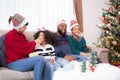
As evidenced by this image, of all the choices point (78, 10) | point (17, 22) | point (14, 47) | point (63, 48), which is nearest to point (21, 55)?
point (14, 47)

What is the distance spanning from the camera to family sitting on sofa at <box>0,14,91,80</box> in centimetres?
289

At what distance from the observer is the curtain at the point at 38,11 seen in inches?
172

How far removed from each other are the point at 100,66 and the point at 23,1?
7.94 ft

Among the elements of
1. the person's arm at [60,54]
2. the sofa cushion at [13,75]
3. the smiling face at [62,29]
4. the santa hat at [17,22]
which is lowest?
the sofa cushion at [13,75]

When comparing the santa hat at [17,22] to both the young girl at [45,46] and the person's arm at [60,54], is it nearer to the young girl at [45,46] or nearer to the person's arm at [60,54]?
the young girl at [45,46]

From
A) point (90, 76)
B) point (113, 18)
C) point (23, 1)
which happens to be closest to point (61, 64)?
point (90, 76)

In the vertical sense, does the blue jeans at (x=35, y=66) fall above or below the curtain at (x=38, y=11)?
below

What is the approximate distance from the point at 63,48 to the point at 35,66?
3.07 feet

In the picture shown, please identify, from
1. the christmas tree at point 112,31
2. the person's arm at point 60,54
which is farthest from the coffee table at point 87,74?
the christmas tree at point 112,31

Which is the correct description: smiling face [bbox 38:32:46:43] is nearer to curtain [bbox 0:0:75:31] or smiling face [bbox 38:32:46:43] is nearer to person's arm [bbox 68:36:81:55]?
person's arm [bbox 68:36:81:55]

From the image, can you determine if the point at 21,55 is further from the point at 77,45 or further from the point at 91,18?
the point at 91,18

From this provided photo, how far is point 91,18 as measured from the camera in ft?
17.9

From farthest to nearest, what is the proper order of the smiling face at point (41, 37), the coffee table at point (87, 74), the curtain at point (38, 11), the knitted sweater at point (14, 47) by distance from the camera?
1. the curtain at point (38, 11)
2. the smiling face at point (41, 37)
3. the knitted sweater at point (14, 47)
4. the coffee table at point (87, 74)

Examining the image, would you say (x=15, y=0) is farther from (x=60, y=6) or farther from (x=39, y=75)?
(x=39, y=75)
